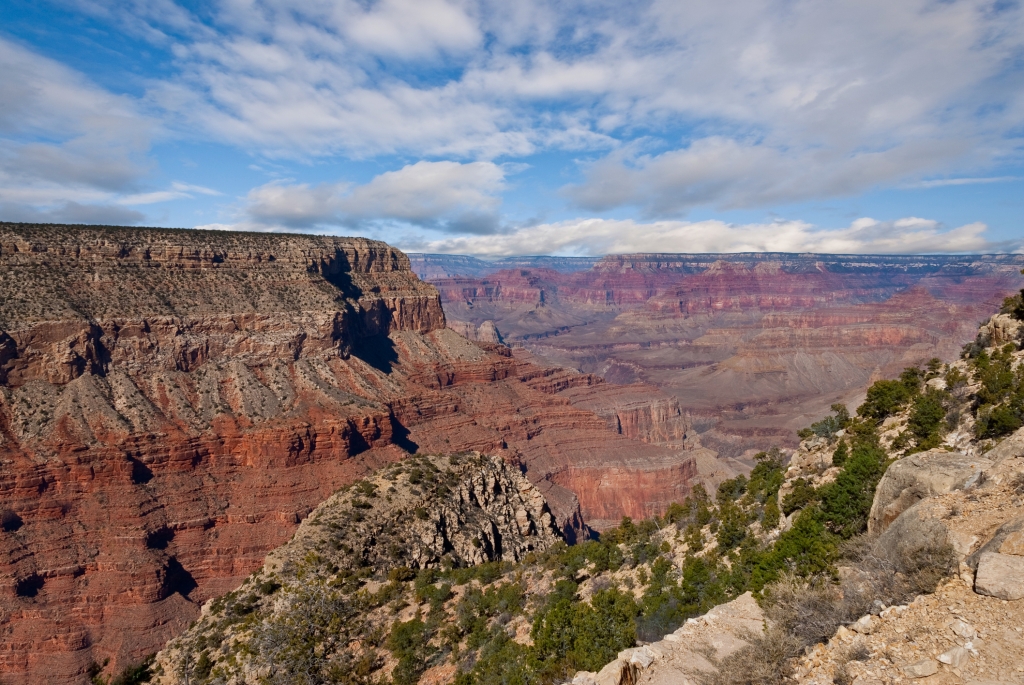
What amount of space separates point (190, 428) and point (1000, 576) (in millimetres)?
65377

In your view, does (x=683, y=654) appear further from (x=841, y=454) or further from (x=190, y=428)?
(x=190, y=428)

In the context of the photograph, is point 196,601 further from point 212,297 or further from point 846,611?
point 846,611

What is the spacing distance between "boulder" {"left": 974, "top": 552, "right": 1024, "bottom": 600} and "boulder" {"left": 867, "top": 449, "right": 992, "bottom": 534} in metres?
3.48

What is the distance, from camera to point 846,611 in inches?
393

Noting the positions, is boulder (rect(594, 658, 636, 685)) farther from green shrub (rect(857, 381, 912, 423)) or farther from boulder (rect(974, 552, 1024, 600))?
green shrub (rect(857, 381, 912, 423))

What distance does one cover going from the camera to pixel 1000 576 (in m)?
8.46

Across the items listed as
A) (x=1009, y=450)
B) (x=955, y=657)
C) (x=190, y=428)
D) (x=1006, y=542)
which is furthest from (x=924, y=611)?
(x=190, y=428)

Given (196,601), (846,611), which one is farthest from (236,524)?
(846,611)

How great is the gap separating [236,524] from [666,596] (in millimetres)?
48177

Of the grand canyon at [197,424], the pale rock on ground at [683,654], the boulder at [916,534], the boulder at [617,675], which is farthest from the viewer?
the grand canyon at [197,424]

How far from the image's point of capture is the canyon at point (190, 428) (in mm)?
45938

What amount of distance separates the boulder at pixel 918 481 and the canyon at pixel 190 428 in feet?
165

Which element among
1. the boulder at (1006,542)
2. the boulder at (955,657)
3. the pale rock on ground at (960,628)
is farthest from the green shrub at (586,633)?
the boulder at (1006,542)

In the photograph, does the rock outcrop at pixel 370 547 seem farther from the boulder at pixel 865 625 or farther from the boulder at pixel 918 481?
the boulder at pixel 918 481
